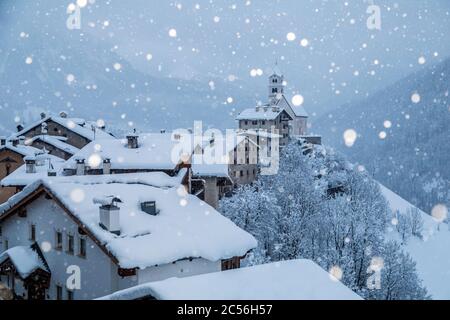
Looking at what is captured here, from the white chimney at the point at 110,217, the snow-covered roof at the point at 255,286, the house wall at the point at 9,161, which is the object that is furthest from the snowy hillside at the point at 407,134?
the snow-covered roof at the point at 255,286

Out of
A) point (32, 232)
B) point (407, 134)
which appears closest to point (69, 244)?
point (32, 232)

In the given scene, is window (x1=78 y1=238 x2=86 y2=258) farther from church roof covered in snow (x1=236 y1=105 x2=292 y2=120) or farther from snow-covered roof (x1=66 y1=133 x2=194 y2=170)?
church roof covered in snow (x1=236 y1=105 x2=292 y2=120)

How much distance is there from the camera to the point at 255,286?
7.60 meters

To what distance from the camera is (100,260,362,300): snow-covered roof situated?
22.9 feet

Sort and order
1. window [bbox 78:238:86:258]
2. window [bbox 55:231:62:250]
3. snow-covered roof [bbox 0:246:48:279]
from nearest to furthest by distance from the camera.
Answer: window [bbox 78:238:86:258] → snow-covered roof [bbox 0:246:48:279] → window [bbox 55:231:62:250]

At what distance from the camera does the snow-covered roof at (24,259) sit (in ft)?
59.6

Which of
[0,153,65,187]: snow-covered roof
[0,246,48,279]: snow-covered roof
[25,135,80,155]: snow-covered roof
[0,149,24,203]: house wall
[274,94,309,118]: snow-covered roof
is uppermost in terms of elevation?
[274,94,309,118]: snow-covered roof

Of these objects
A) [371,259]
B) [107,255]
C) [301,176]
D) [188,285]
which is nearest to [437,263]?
[301,176]

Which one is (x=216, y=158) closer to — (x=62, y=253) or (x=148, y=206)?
(x=148, y=206)

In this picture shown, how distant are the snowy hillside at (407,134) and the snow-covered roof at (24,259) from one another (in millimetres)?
105280

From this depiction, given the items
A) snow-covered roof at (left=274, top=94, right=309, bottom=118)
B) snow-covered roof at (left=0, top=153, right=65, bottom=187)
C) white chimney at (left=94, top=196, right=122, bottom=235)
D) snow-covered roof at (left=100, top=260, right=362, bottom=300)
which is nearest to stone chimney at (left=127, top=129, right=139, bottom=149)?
snow-covered roof at (left=0, top=153, right=65, bottom=187)

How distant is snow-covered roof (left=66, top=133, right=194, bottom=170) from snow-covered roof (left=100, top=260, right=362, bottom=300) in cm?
2875

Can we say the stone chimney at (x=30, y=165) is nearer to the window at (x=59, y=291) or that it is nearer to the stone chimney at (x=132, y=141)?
the stone chimney at (x=132, y=141)
